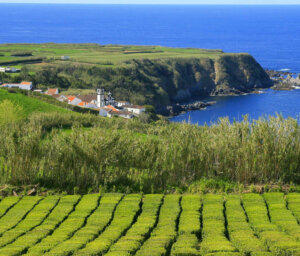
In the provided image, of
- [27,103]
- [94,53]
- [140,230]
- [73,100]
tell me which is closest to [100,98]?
[73,100]

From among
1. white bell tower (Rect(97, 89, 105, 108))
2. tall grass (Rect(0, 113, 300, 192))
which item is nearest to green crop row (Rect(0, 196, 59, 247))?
tall grass (Rect(0, 113, 300, 192))

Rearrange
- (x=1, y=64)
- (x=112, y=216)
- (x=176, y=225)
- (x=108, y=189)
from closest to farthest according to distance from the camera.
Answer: (x=176, y=225) → (x=112, y=216) → (x=108, y=189) → (x=1, y=64)

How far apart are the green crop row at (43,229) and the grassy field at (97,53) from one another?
79.6m

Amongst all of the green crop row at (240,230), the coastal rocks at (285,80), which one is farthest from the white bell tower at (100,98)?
the green crop row at (240,230)

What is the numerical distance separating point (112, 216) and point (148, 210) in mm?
1147

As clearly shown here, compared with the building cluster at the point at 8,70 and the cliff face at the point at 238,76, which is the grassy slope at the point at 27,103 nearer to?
the building cluster at the point at 8,70

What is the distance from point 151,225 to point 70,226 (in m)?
2.23

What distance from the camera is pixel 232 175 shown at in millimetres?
18781

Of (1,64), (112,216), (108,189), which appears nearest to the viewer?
(112,216)

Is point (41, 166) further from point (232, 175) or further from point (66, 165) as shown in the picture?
point (232, 175)

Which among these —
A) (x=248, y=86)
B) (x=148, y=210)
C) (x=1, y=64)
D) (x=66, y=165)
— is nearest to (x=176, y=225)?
(x=148, y=210)

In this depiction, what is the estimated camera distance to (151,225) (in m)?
13.3

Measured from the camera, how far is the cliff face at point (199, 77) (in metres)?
91.6

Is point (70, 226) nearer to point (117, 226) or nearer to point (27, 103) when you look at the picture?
point (117, 226)
